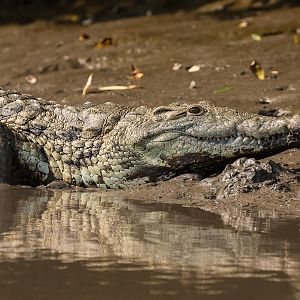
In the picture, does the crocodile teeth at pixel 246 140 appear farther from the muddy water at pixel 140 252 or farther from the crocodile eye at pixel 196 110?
the muddy water at pixel 140 252

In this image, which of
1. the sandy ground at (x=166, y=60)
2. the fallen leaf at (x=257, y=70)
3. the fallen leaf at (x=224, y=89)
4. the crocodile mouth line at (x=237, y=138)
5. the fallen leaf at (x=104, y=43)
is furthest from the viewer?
the fallen leaf at (x=104, y=43)

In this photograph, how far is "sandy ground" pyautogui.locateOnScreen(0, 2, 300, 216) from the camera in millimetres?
9362

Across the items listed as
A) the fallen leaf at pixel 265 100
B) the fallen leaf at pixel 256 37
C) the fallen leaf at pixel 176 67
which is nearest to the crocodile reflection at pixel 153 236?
the fallen leaf at pixel 265 100

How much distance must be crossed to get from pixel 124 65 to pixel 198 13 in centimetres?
277

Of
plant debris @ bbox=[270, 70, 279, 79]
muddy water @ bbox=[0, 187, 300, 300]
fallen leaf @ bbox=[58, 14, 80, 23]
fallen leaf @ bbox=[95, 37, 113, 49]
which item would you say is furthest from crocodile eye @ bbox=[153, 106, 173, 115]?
fallen leaf @ bbox=[58, 14, 80, 23]

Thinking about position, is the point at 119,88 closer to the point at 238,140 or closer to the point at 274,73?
the point at 274,73

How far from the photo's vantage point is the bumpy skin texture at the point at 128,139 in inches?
280

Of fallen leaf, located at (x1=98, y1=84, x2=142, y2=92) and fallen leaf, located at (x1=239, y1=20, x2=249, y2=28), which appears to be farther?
fallen leaf, located at (x1=239, y1=20, x2=249, y2=28)

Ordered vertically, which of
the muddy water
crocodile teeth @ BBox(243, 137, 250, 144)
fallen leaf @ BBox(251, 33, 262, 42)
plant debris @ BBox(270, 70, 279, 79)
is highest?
fallen leaf @ BBox(251, 33, 262, 42)

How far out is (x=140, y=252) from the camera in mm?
4934

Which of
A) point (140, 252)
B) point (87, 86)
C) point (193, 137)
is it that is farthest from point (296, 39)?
point (140, 252)

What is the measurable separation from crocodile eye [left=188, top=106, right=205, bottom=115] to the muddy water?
3.40ft

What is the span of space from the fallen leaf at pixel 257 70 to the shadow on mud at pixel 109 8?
3152 mm

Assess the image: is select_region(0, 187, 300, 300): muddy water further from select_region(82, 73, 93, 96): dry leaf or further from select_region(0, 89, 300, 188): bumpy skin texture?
select_region(82, 73, 93, 96): dry leaf
